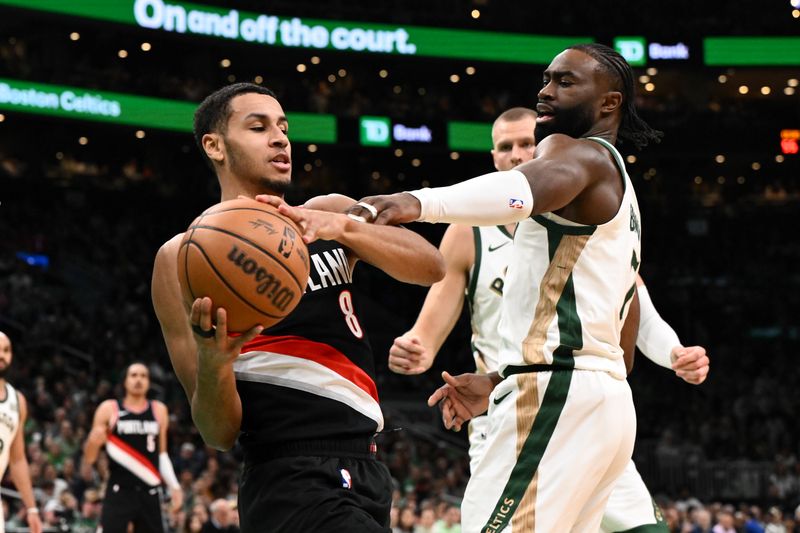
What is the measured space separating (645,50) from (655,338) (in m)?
28.2

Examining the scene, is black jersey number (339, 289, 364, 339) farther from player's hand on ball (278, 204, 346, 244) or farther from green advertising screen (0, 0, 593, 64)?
green advertising screen (0, 0, 593, 64)

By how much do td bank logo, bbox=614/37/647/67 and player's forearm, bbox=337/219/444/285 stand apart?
30.1 m

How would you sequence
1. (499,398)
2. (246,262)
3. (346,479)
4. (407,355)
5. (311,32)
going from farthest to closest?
1. (311,32)
2. (407,355)
3. (499,398)
4. (346,479)
5. (246,262)

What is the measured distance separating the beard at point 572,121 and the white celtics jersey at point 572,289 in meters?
0.14

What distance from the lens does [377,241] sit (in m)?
3.42

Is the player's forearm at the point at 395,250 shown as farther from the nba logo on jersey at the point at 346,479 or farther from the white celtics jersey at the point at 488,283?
the white celtics jersey at the point at 488,283

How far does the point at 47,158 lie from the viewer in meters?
31.8

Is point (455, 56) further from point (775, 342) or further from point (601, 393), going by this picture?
point (601, 393)

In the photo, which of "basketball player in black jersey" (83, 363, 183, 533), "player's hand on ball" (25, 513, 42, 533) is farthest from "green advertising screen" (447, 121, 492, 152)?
"player's hand on ball" (25, 513, 42, 533)

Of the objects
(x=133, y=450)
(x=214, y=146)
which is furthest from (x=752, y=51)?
(x=214, y=146)

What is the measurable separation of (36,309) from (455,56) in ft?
46.2

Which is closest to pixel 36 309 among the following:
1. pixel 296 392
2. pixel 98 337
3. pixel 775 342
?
pixel 98 337

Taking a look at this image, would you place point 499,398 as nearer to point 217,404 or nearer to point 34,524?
point 217,404

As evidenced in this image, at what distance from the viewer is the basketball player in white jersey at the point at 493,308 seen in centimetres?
554
